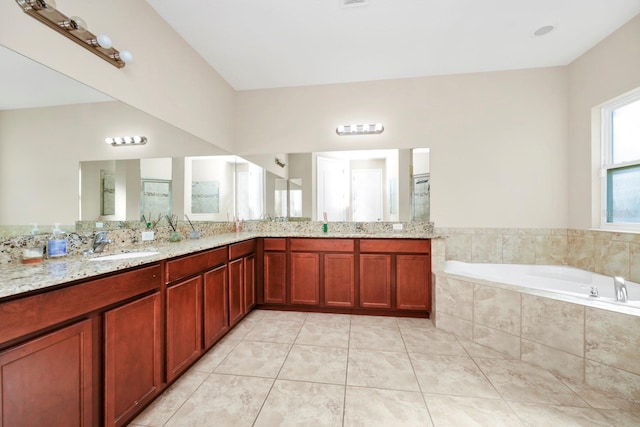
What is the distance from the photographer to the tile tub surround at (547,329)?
155cm

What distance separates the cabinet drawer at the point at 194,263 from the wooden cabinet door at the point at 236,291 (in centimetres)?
20

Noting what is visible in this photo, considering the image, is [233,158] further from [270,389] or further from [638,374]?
[638,374]

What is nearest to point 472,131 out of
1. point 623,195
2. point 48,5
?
point 623,195

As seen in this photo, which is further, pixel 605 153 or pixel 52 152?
pixel 605 153

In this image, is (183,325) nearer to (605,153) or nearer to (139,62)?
(139,62)

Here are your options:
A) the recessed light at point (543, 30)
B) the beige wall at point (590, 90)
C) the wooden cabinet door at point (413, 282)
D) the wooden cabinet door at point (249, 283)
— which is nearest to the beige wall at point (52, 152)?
the wooden cabinet door at point (249, 283)

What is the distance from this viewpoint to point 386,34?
235 cm

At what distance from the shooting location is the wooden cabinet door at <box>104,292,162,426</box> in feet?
3.89

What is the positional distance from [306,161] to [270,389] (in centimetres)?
248

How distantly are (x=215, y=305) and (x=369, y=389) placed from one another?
1.28 meters

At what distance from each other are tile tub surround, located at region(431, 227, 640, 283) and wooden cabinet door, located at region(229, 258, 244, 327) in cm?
192

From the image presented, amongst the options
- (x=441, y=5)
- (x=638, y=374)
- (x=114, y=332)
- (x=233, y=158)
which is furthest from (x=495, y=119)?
(x=114, y=332)

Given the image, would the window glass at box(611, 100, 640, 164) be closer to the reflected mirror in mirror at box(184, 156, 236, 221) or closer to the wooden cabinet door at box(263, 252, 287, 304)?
the wooden cabinet door at box(263, 252, 287, 304)

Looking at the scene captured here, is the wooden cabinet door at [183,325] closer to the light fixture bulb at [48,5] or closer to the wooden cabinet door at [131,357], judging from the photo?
the wooden cabinet door at [131,357]
